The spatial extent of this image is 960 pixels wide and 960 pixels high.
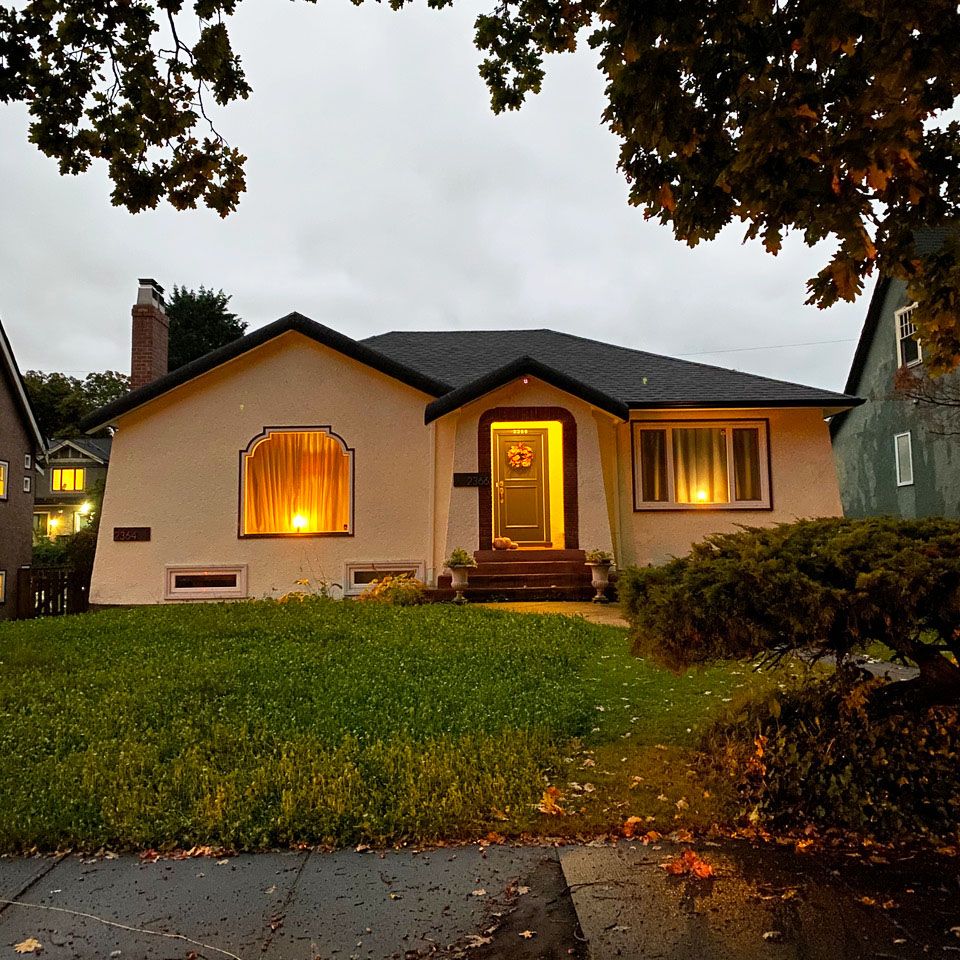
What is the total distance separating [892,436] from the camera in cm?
1936

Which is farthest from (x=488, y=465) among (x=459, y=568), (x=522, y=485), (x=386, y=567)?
(x=386, y=567)

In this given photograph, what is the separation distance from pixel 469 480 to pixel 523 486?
203 centimetres

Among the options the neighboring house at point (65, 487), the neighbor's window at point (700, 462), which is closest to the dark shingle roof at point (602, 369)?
the neighbor's window at point (700, 462)

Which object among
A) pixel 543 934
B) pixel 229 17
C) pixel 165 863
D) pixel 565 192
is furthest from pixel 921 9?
pixel 565 192

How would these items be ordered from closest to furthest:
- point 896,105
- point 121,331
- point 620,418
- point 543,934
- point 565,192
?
point 543,934
point 896,105
point 620,418
point 565,192
point 121,331

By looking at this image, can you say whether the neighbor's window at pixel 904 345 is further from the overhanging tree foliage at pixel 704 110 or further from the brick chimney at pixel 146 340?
the brick chimney at pixel 146 340

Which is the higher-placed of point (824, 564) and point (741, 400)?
point (741, 400)

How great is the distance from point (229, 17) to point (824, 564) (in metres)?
4.59

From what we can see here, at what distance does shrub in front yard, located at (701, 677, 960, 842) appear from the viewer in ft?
10.7

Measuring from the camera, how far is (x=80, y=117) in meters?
4.53

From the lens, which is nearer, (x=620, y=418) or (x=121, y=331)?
(x=620, y=418)

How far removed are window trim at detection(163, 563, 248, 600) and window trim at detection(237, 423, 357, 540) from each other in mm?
604

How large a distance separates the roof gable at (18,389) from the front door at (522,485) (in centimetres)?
1232

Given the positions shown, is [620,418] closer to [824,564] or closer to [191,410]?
[191,410]
